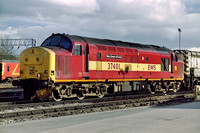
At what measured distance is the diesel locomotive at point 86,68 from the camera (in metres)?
16.4

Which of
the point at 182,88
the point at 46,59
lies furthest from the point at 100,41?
the point at 182,88

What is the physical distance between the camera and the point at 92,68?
18641mm

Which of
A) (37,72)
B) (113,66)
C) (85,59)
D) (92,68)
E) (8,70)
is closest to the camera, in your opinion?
(37,72)

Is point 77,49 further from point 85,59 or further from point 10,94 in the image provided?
point 10,94

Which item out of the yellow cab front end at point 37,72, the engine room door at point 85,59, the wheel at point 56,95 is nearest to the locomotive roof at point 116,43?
the engine room door at point 85,59

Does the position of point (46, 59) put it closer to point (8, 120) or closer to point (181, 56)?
point (8, 120)

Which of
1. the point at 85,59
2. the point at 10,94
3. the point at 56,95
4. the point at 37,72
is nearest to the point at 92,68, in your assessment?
the point at 85,59

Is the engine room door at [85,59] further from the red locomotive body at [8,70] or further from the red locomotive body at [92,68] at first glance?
the red locomotive body at [8,70]

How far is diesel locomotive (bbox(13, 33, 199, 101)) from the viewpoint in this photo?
1644cm

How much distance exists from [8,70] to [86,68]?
2747 centimetres

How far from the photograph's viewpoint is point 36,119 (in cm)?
1192

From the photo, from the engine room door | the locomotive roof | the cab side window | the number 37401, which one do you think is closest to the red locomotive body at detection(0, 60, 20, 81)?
the locomotive roof

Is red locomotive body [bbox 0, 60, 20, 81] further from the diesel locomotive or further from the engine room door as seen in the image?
the engine room door

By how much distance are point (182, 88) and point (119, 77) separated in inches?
513
